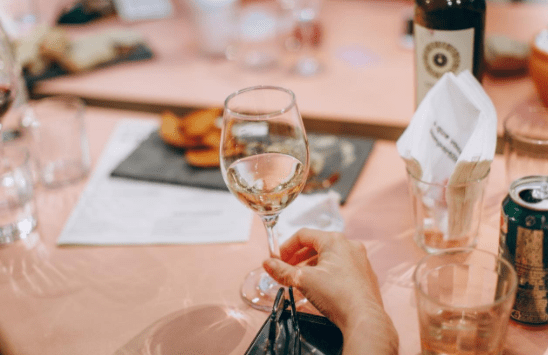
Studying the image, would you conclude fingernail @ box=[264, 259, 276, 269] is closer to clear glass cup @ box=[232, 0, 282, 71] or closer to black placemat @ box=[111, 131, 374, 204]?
black placemat @ box=[111, 131, 374, 204]

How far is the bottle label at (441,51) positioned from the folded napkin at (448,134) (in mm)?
71

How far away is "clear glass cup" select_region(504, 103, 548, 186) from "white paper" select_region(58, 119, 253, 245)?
444 mm

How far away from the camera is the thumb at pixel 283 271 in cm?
69

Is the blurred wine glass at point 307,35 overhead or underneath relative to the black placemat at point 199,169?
overhead

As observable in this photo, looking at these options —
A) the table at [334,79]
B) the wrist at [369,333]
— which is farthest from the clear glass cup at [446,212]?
the table at [334,79]

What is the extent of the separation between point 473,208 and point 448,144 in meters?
0.10

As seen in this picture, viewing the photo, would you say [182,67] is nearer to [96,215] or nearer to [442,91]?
[96,215]

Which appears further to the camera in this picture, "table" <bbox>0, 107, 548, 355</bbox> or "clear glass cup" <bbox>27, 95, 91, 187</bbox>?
"clear glass cup" <bbox>27, 95, 91, 187</bbox>

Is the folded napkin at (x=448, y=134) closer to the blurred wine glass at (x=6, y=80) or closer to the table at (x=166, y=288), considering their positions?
the table at (x=166, y=288)

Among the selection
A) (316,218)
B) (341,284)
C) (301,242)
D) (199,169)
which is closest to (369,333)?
(341,284)

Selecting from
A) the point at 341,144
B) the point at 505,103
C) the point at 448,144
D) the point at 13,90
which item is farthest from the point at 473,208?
the point at 13,90

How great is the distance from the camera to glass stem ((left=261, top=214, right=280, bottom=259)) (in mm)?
742

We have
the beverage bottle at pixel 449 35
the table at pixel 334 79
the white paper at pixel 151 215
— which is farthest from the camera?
the table at pixel 334 79

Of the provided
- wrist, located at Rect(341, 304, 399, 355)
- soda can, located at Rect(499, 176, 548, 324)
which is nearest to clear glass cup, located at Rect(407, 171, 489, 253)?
soda can, located at Rect(499, 176, 548, 324)
